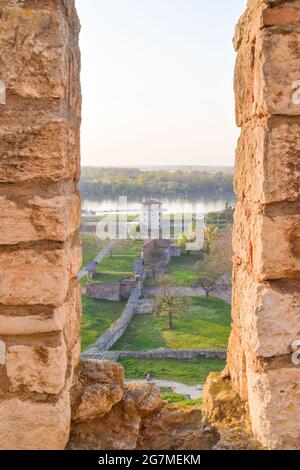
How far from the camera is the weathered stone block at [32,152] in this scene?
2.21 m

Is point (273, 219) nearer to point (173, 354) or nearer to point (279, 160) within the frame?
point (279, 160)

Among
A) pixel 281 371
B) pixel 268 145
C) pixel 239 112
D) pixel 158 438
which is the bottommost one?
pixel 158 438

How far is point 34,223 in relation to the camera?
2246 mm

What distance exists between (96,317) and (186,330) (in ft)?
15.2

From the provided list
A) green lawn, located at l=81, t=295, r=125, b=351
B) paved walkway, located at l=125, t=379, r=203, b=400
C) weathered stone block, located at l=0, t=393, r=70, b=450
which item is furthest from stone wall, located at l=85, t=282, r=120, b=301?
weathered stone block, located at l=0, t=393, r=70, b=450

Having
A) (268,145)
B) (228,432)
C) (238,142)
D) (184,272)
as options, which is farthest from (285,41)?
(184,272)

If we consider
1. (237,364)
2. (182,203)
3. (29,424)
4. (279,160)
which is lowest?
(182,203)

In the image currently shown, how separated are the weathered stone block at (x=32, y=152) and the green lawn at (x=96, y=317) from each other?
68.2 feet

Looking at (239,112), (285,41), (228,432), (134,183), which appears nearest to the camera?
(285,41)

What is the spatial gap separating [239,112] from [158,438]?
5.11 feet

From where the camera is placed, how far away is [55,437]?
230cm

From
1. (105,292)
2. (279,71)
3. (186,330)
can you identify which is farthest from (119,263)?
(279,71)

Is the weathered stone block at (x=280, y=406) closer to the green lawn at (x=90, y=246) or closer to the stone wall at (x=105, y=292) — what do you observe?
the stone wall at (x=105, y=292)
